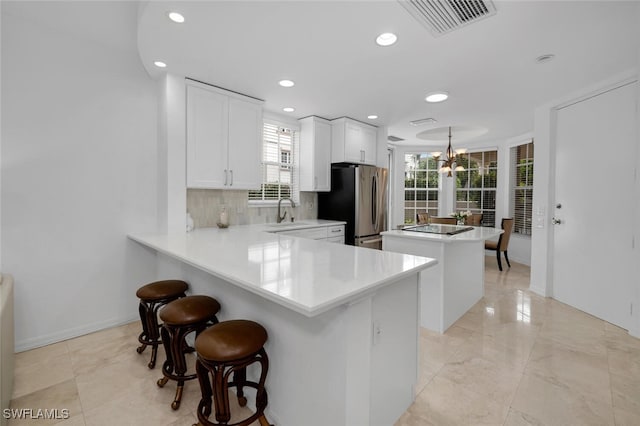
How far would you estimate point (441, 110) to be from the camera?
157 inches

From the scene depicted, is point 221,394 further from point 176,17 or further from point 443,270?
point 176,17

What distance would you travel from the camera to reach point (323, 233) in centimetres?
409

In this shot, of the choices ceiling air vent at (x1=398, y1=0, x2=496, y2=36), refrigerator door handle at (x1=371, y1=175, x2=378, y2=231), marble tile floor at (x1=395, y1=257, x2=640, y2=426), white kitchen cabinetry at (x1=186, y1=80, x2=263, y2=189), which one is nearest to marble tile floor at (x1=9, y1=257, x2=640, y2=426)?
marble tile floor at (x1=395, y1=257, x2=640, y2=426)

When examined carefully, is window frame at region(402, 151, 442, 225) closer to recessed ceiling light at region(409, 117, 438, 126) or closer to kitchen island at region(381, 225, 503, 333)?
recessed ceiling light at region(409, 117, 438, 126)

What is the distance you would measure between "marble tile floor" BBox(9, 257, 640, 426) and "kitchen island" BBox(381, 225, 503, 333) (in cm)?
17

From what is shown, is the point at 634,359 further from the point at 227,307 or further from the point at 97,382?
the point at 97,382

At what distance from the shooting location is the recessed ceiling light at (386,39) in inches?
84.4

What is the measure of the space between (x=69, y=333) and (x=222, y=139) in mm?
2353

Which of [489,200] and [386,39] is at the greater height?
[386,39]

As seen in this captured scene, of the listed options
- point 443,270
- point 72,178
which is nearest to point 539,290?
point 443,270

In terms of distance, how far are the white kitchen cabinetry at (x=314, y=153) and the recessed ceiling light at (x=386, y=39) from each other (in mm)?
Result: 2073

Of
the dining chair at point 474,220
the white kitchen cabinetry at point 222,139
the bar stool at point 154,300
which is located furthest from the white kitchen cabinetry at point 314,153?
the dining chair at point 474,220

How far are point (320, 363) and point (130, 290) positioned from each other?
2.61 meters

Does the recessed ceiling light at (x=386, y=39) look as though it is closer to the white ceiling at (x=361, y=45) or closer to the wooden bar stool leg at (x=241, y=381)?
the white ceiling at (x=361, y=45)
